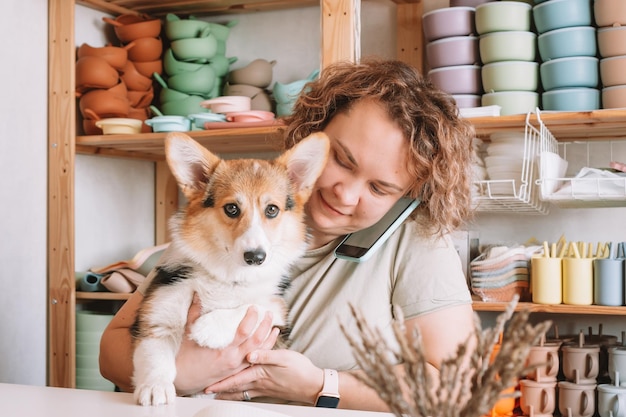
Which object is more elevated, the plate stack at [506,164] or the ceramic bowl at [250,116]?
the ceramic bowl at [250,116]

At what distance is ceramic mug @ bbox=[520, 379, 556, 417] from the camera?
2215 millimetres

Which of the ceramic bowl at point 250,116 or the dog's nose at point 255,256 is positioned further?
the ceramic bowl at point 250,116

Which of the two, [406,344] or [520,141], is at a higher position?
[520,141]

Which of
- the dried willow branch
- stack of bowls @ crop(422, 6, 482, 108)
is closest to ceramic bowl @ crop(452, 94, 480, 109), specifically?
stack of bowls @ crop(422, 6, 482, 108)

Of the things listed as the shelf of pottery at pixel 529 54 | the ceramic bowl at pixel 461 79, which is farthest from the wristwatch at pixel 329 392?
the ceramic bowl at pixel 461 79

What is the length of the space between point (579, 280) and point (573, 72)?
622mm

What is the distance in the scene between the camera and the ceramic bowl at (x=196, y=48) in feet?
9.04

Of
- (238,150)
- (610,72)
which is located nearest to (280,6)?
(238,150)

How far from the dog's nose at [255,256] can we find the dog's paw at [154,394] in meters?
0.26

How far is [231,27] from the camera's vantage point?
3.03m

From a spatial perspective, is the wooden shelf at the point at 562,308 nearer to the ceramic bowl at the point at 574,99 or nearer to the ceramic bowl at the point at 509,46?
the ceramic bowl at the point at 574,99

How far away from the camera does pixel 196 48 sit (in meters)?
2.75

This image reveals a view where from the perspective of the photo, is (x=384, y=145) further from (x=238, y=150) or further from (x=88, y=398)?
(x=238, y=150)

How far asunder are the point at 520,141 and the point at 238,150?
3.93 ft
